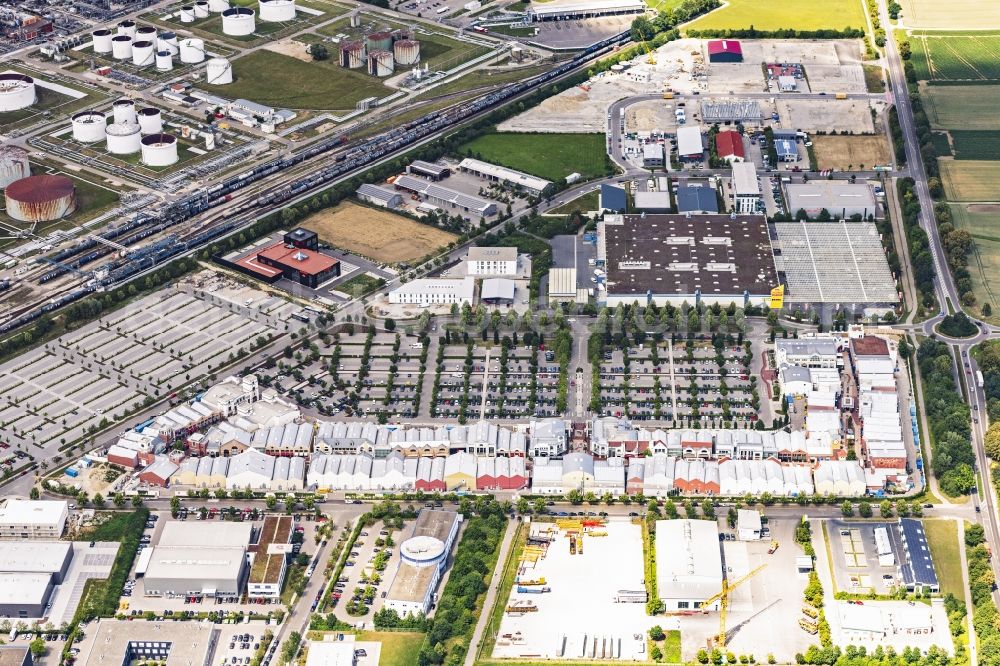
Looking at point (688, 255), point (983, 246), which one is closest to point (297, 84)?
point (688, 255)

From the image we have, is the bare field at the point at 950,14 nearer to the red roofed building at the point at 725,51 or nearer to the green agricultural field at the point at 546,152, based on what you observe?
the red roofed building at the point at 725,51

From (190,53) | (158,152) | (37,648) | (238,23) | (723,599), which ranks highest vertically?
(238,23)

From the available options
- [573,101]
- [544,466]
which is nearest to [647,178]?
[573,101]

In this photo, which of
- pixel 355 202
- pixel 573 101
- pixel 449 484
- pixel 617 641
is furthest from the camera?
pixel 573 101

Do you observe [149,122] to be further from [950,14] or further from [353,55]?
[950,14]

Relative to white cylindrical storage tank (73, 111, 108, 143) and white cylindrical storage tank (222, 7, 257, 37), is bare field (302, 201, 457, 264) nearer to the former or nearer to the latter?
white cylindrical storage tank (73, 111, 108, 143)

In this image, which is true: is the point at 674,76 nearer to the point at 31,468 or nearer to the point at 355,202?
the point at 355,202
